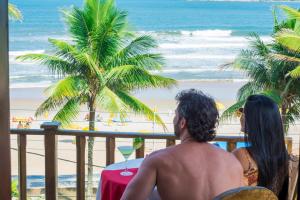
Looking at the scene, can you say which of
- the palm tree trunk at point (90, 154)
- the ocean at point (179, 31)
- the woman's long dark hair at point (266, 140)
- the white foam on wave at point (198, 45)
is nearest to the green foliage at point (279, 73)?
the palm tree trunk at point (90, 154)

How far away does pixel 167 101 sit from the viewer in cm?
1966

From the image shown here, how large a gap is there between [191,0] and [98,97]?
3168 cm

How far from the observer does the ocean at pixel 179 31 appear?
23.0 meters

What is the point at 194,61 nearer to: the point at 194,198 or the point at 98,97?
the point at 98,97

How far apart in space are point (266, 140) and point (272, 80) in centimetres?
1215

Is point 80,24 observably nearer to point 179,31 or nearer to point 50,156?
point 50,156

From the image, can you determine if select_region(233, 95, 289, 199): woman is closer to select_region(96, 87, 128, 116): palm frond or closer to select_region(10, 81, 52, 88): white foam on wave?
select_region(96, 87, 128, 116): palm frond

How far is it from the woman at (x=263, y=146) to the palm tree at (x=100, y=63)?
377 inches

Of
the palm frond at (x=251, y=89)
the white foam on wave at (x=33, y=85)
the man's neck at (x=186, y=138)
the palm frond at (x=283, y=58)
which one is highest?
the palm frond at (x=283, y=58)

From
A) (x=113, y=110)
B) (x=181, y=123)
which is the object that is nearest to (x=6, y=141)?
(x=181, y=123)

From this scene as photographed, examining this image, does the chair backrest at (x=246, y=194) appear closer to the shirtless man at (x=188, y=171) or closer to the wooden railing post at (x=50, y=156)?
the shirtless man at (x=188, y=171)

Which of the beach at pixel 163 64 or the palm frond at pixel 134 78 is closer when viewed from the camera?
the palm frond at pixel 134 78

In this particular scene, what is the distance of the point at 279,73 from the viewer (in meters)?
13.7

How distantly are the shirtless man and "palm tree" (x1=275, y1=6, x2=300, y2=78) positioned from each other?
1110 cm
